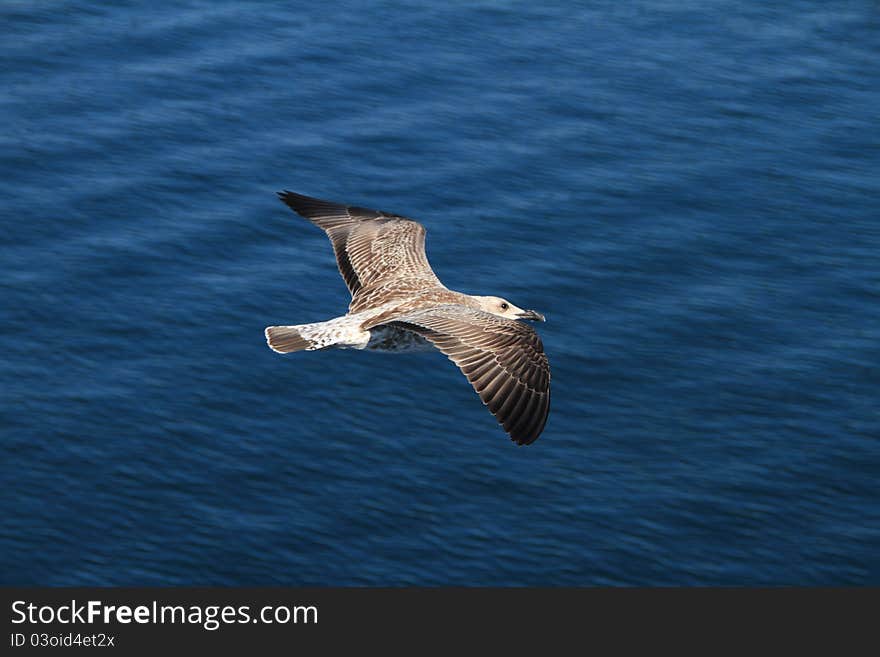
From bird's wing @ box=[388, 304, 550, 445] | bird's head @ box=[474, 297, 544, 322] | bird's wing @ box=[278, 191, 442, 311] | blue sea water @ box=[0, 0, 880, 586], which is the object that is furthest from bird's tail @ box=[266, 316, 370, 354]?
blue sea water @ box=[0, 0, 880, 586]

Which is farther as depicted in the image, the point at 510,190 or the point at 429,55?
the point at 429,55

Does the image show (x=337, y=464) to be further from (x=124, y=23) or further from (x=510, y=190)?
(x=124, y=23)

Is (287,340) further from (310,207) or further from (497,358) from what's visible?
(310,207)

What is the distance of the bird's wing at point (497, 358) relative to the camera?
924 inches

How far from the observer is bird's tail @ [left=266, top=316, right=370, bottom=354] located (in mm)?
25109

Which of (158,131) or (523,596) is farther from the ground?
(158,131)

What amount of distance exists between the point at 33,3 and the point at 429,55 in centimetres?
2071

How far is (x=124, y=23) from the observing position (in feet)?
230

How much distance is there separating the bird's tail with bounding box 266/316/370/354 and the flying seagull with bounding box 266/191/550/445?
17 millimetres

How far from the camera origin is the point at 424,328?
79.9ft

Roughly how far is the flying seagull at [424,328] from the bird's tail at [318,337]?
2cm

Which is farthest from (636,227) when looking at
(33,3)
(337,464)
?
(33,3)

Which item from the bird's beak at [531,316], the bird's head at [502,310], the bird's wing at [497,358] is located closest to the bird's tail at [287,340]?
the bird's wing at [497,358]

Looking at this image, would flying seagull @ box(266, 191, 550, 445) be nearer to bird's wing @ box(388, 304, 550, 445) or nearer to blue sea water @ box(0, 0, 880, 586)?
bird's wing @ box(388, 304, 550, 445)
